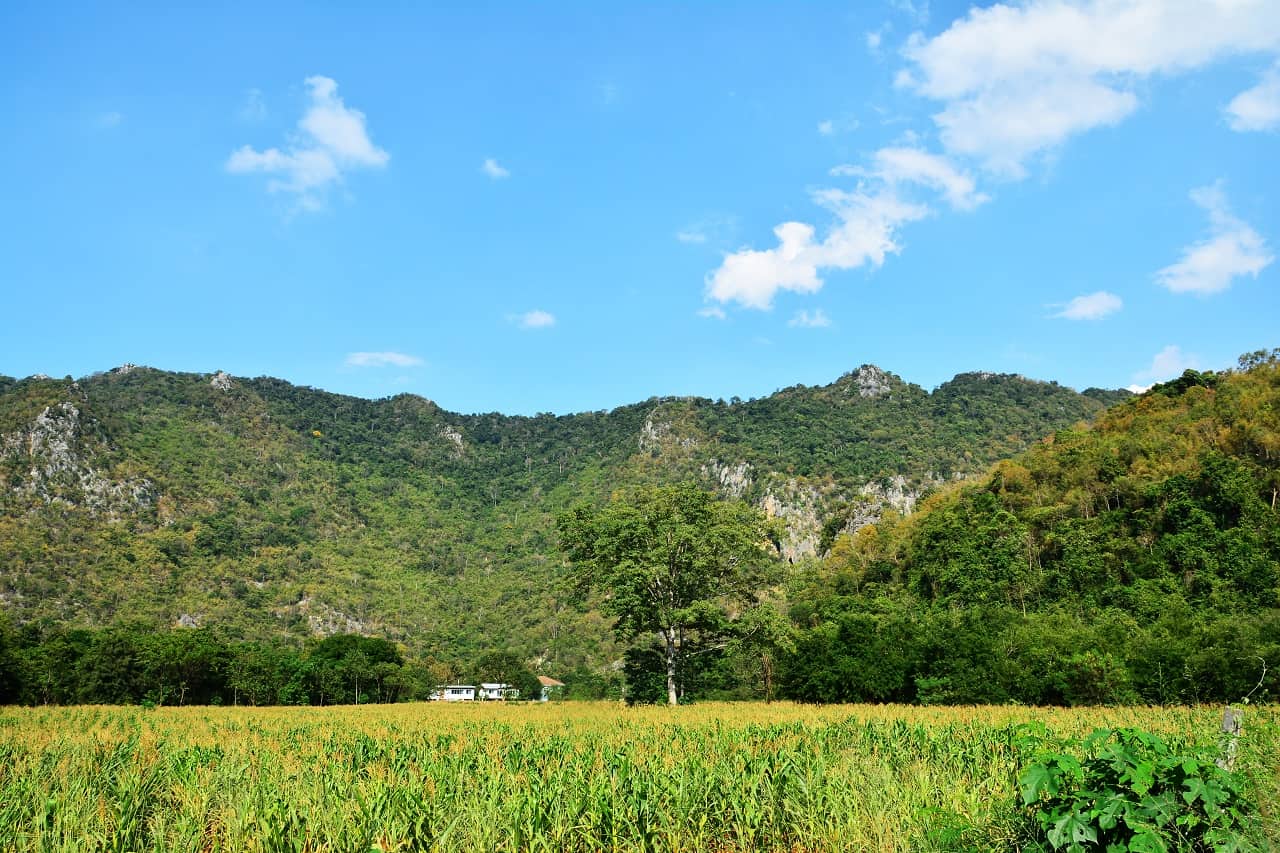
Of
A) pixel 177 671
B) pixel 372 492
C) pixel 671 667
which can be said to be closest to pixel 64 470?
pixel 372 492

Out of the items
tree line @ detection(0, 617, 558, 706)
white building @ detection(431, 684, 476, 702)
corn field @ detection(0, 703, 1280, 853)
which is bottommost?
white building @ detection(431, 684, 476, 702)

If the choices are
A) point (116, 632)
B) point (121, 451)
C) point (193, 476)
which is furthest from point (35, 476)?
point (116, 632)

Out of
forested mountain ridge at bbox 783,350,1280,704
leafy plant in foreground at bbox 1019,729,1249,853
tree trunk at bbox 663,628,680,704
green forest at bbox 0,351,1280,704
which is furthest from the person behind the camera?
green forest at bbox 0,351,1280,704

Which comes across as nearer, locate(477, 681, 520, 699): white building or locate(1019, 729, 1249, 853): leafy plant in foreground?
locate(1019, 729, 1249, 853): leafy plant in foreground

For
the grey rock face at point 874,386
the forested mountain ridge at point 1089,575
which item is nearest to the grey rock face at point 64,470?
the forested mountain ridge at point 1089,575

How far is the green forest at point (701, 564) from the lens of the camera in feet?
112

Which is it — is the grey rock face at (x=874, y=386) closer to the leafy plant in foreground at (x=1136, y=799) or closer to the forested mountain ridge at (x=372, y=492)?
the forested mountain ridge at (x=372, y=492)

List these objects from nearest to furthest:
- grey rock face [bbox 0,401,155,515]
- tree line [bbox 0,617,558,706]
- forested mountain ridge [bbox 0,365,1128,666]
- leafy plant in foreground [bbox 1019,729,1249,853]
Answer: leafy plant in foreground [bbox 1019,729,1249,853], tree line [bbox 0,617,558,706], forested mountain ridge [bbox 0,365,1128,666], grey rock face [bbox 0,401,155,515]

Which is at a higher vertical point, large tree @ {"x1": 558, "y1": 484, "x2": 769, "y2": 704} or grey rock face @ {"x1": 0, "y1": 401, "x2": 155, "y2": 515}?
grey rock face @ {"x1": 0, "y1": 401, "x2": 155, "y2": 515}

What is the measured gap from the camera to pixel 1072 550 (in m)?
55.0

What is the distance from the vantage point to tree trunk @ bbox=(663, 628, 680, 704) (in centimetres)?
3316

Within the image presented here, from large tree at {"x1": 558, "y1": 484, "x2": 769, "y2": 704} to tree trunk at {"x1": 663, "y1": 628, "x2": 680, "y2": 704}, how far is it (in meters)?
0.05

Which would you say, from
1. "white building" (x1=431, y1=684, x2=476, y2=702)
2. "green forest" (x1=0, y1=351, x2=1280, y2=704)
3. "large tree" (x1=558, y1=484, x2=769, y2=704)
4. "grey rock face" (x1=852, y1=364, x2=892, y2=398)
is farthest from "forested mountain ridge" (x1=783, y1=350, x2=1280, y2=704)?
"grey rock face" (x1=852, y1=364, x2=892, y2=398)

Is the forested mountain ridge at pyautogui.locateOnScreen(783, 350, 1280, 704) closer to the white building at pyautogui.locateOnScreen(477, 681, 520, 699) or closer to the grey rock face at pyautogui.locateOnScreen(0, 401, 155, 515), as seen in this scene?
the white building at pyautogui.locateOnScreen(477, 681, 520, 699)
